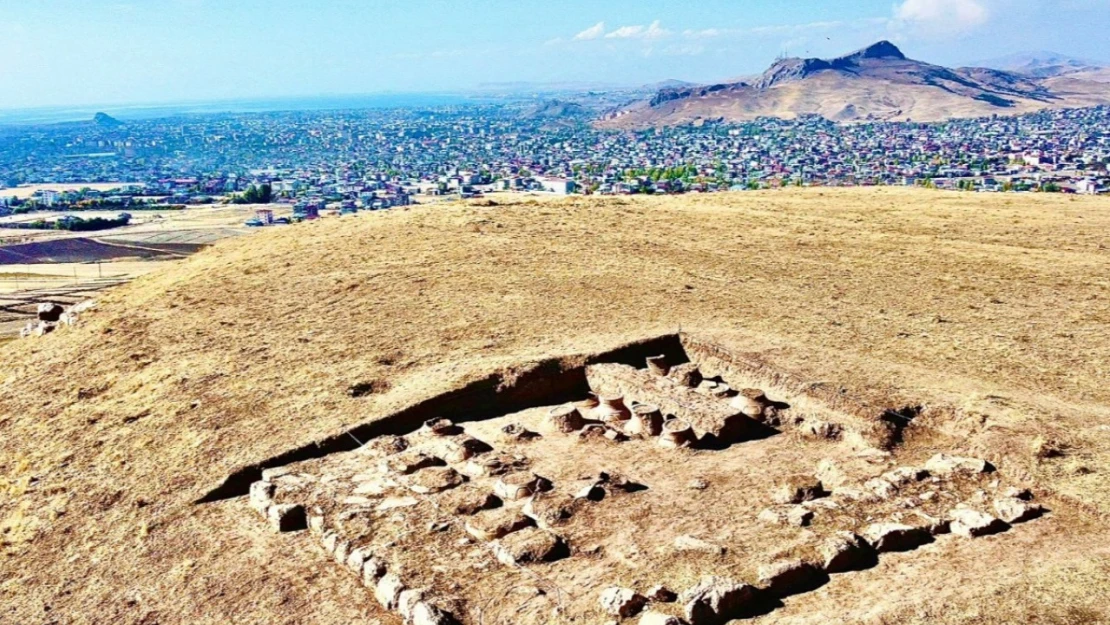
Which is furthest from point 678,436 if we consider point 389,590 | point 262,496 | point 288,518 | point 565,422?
point 262,496

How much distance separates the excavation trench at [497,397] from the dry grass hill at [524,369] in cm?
22

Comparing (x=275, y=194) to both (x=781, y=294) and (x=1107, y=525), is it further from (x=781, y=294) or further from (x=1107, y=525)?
(x=1107, y=525)

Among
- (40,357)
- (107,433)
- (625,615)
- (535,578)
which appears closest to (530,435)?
(535,578)

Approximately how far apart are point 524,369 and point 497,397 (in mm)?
859

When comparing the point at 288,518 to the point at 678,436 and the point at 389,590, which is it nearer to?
the point at 389,590

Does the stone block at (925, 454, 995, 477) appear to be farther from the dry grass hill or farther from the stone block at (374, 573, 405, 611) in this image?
the stone block at (374, 573, 405, 611)

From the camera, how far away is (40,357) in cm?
2131

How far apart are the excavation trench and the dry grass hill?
8.7 inches

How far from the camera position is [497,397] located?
17.3 meters

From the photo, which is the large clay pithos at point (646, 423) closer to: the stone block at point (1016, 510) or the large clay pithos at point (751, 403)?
the large clay pithos at point (751, 403)

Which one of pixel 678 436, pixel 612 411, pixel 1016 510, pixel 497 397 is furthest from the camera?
pixel 497 397

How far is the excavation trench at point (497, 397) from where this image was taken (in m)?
15.2

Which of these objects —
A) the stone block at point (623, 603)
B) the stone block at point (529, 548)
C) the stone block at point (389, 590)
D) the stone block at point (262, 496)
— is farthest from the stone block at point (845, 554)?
the stone block at point (262, 496)

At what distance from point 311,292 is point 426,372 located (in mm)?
7676
